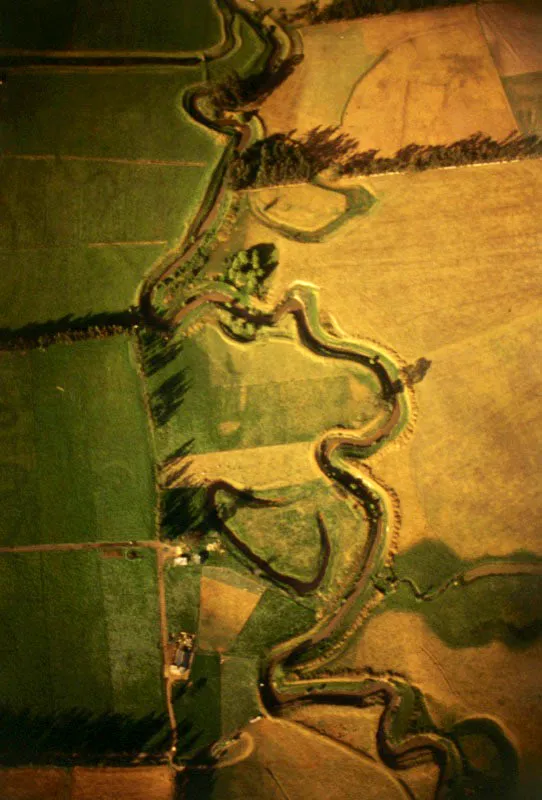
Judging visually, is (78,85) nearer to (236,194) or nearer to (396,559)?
(236,194)

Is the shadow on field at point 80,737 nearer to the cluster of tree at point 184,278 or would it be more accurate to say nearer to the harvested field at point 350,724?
the harvested field at point 350,724

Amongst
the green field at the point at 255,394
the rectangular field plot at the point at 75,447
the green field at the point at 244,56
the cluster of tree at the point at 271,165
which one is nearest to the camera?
the rectangular field plot at the point at 75,447

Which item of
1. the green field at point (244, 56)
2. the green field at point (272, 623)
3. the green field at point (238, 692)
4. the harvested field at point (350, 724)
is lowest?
the harvested field at point (350, 724)

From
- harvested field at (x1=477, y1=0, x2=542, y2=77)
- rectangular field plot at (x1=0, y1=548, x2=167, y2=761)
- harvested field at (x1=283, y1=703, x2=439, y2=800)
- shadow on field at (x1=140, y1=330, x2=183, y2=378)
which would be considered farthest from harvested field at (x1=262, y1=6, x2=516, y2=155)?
harvested field at (x1=283, y1=703, x2=439, y2=800)

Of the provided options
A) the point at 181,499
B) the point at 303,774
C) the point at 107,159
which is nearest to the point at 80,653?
the point at 181,499

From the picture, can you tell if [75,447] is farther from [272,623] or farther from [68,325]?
[272,623]

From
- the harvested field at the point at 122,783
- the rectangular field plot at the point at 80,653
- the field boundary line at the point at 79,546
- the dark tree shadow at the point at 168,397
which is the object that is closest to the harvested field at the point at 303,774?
the harvested field at the point at 122,783
